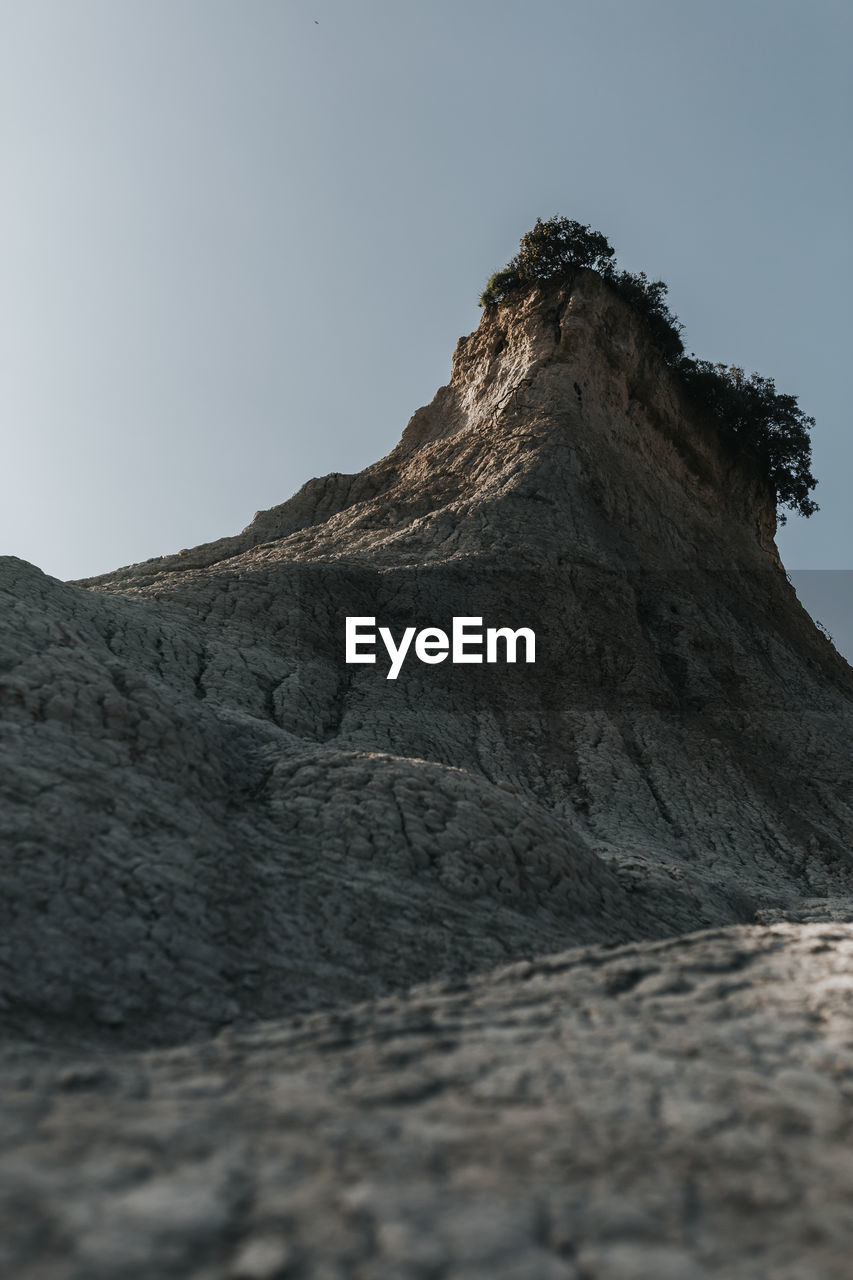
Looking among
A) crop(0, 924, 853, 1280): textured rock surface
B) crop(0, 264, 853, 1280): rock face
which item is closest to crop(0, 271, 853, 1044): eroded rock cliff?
crop(0, 264, 853, 1280): rock face

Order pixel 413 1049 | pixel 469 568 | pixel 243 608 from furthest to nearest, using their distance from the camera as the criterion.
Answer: pixel 469 568 < pixel 243 608 < pixel 413 1049

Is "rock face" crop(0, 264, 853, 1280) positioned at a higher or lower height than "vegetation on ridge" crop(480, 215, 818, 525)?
lower

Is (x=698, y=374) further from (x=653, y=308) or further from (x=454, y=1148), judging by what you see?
(x=454, y=1148)

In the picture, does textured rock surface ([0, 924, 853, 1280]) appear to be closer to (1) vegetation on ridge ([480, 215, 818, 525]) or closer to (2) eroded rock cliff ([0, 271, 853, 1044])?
(2) eroded rock cliff ([0, 271, 853, 1044])

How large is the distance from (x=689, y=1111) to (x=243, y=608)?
31.8 feet

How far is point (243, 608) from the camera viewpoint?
11.1 meters

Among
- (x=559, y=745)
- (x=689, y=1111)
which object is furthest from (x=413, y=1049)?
(x=559, y=745)

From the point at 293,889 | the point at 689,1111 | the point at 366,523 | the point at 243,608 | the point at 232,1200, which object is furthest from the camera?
the point at 366,523

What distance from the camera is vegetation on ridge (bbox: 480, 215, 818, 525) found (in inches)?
707

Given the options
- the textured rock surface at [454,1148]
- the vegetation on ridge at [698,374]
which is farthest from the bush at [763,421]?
the textured rock surface at [454,1148]

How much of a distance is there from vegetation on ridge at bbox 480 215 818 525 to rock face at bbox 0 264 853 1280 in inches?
49.2

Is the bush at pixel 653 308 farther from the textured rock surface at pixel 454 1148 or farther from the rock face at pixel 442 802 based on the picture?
the textured rock surface at pixel 454 1148

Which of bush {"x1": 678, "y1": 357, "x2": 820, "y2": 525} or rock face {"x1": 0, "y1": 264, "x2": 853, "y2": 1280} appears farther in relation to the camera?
bush {"x1": 678, "y1": 357, "x2": 820, "y2": 525}

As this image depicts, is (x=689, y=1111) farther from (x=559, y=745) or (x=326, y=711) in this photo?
(x=559, y=745)
